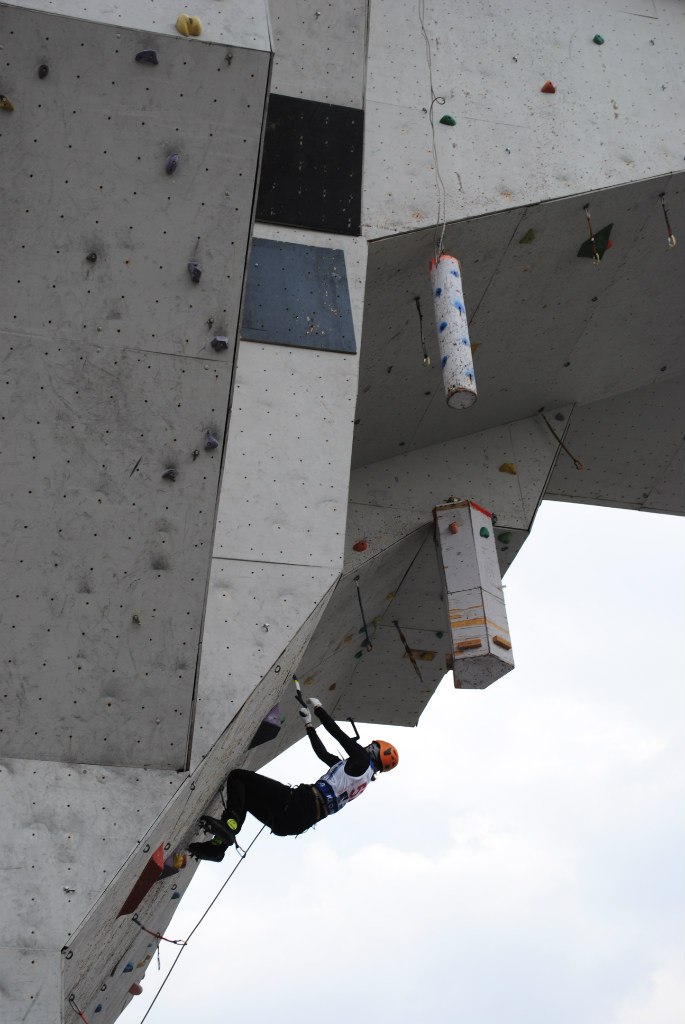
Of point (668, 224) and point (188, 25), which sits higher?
point (668, 224)

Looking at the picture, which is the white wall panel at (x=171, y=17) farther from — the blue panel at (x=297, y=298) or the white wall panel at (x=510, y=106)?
the white wall panel at (x=510, y=106)

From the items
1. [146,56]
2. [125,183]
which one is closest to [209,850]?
[125,183]

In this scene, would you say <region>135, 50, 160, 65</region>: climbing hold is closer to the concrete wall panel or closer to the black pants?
the concrete wall panel

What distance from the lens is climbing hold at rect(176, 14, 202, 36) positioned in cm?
595

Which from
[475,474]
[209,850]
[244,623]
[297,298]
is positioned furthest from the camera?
[475,474]

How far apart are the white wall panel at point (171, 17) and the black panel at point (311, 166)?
1.66 metres

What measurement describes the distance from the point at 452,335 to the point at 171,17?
2.31 metres

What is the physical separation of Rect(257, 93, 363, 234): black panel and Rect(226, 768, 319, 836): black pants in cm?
343

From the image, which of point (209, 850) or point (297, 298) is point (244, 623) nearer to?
point (209, 850)

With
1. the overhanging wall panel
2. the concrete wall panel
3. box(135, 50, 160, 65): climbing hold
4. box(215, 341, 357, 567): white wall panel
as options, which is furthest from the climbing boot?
box(135, 50, 160, 65): climbing hold

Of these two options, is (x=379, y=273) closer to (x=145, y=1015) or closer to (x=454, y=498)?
(x=454, y=498)

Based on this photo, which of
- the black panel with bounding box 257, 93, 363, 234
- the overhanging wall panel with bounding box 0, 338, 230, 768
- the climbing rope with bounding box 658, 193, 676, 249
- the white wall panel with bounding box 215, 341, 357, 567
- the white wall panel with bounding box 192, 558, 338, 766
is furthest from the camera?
the climbing rope with bounding box 658, 193, 676, 249

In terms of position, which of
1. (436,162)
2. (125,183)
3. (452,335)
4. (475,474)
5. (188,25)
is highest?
(436,162)

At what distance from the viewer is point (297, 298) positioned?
7449 mm
